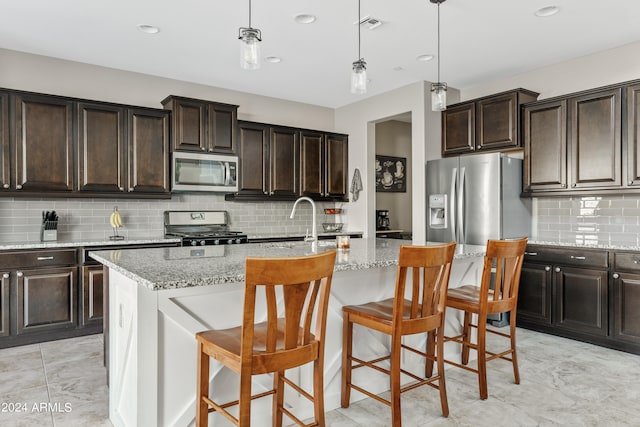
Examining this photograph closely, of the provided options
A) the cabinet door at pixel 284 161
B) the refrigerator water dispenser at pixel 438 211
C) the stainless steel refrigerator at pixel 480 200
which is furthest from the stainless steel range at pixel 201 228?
the stainless steel refrigerator at pixel 480 200

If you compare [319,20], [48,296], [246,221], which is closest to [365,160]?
[246,221]

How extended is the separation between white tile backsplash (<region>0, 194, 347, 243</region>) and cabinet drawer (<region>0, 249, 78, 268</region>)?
0.51 meters

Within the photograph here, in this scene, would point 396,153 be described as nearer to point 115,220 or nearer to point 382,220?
point 382,220

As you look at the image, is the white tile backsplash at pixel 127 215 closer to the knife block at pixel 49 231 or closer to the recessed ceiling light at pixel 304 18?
the knife block at pixel 49 231

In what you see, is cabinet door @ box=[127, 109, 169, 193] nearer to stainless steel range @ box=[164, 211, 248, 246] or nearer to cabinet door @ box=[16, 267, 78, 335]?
stainless steel range @ box=[164, 211, 248, 246]

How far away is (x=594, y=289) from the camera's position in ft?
12.1

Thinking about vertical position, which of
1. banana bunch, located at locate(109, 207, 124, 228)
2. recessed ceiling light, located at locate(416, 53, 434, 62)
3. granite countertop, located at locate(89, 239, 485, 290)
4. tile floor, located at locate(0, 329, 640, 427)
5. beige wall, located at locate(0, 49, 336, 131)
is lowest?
tile floor, located at locate(0, 329, 640, 427)

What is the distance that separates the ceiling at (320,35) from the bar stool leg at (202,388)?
257 centimetres

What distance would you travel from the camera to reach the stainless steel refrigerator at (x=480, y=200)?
4.25m

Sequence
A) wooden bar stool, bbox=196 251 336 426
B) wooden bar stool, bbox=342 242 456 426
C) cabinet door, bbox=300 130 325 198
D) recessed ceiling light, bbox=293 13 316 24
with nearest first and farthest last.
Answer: wooden bar stool, bbox=196 251 336 426
wooden bar stool, bbox=342 242 456 426
recessed ceiling light, bbox=293 13 316 24
cabinet door, bbox=300 130 325 198

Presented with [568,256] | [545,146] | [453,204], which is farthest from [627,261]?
[453,204]

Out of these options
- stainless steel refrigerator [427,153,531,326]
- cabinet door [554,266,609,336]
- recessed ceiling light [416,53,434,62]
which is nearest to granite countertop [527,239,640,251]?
cabinet door [554,266,609,336]

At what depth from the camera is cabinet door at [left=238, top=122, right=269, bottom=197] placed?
5161 millimetres

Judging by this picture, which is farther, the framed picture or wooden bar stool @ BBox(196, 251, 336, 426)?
the framed picture
